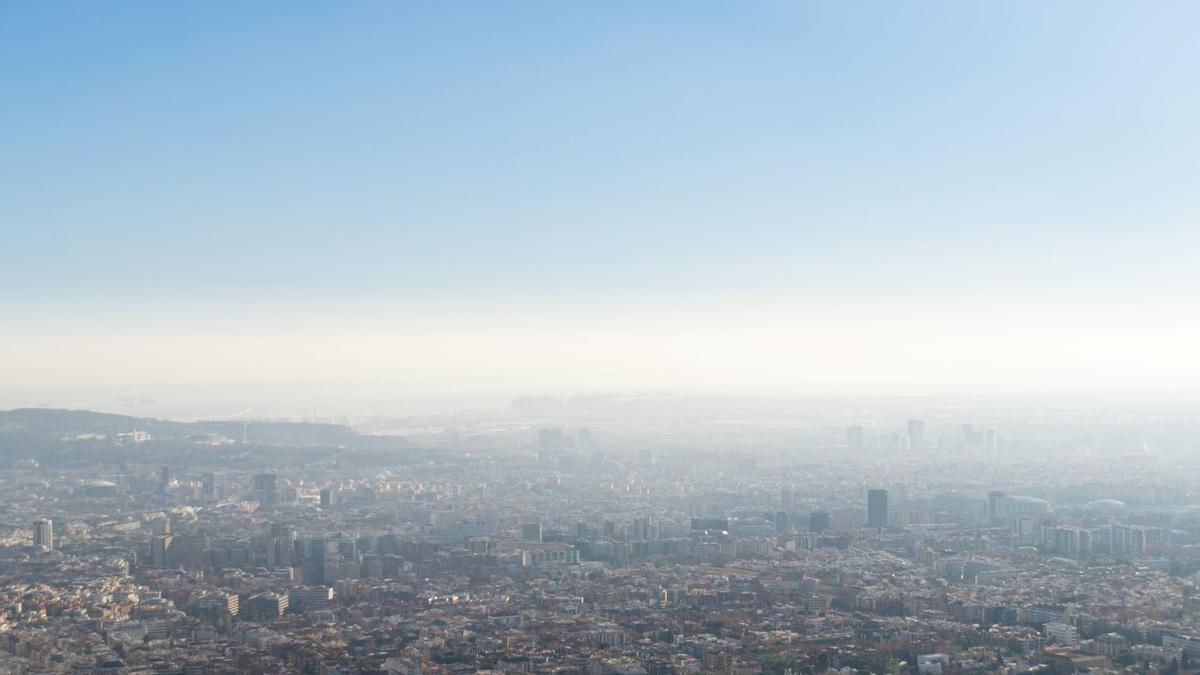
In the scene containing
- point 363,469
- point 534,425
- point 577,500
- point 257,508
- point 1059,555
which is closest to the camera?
point 1059,555

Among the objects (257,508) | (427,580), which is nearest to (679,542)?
(427,580)

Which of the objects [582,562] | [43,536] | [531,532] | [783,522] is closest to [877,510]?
[783,522]

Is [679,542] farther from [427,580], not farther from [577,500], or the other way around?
[577,500]

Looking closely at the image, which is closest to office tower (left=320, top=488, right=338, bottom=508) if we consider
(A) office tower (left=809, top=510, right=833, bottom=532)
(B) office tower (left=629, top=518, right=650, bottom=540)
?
(B) office tower (left=629, top=518, right=650, bottom=540)

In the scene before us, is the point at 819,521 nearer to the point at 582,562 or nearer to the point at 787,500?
the point at 787,500

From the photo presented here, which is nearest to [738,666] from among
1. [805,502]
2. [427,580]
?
[427,580]

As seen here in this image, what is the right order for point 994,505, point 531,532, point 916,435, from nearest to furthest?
point 531,532, point 994,505, point 916,435

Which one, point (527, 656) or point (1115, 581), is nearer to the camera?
point (527, 656)

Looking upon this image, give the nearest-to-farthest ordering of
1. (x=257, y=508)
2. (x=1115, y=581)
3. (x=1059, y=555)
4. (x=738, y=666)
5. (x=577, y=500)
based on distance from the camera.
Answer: (x=738, y=666) → (x=1115, y=581) → (x=1059, y=555) → (x=257, y=508) → (x=577, y=500)
